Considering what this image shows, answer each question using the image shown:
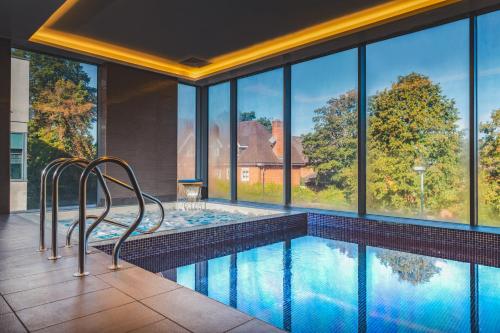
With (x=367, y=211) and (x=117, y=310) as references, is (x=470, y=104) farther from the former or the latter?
(x=117, y=310)

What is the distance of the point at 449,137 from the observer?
469cm

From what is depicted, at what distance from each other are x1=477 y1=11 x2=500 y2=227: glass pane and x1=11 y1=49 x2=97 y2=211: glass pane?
20.3 feet

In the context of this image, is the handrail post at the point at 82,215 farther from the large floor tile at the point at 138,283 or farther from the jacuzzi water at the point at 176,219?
the jacuzzi water at the point at 176,219

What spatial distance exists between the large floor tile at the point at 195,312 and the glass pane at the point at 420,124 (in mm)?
4034

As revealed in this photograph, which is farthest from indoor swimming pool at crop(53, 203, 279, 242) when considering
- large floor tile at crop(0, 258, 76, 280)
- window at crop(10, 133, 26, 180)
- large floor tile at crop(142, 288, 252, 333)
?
large floor tile at crop(142, 288, 252, 333)

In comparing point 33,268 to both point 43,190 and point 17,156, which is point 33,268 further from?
point 17,156

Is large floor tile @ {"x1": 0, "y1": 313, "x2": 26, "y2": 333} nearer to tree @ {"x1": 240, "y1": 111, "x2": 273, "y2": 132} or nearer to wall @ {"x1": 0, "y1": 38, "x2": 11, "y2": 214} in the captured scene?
wall @ {"x1": 0, "y1": 38, "x2": 11, "y2": 214}

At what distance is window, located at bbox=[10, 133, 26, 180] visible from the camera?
5516mm

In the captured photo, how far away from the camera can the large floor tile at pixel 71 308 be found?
1.65m

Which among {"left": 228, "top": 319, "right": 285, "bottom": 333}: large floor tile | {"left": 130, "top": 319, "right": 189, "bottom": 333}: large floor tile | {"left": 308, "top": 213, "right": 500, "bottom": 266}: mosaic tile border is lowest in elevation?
{"left": 308, "top": 213, "right": 500, "bottom": 266}: mosaic tile border

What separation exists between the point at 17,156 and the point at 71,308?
15.8 ft

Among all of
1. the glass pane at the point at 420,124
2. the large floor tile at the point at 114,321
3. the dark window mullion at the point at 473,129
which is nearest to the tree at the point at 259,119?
the glass pane at the point at 420,124

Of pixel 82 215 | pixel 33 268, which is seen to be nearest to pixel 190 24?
pixel 82 215

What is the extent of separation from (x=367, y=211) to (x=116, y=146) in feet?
15.1
